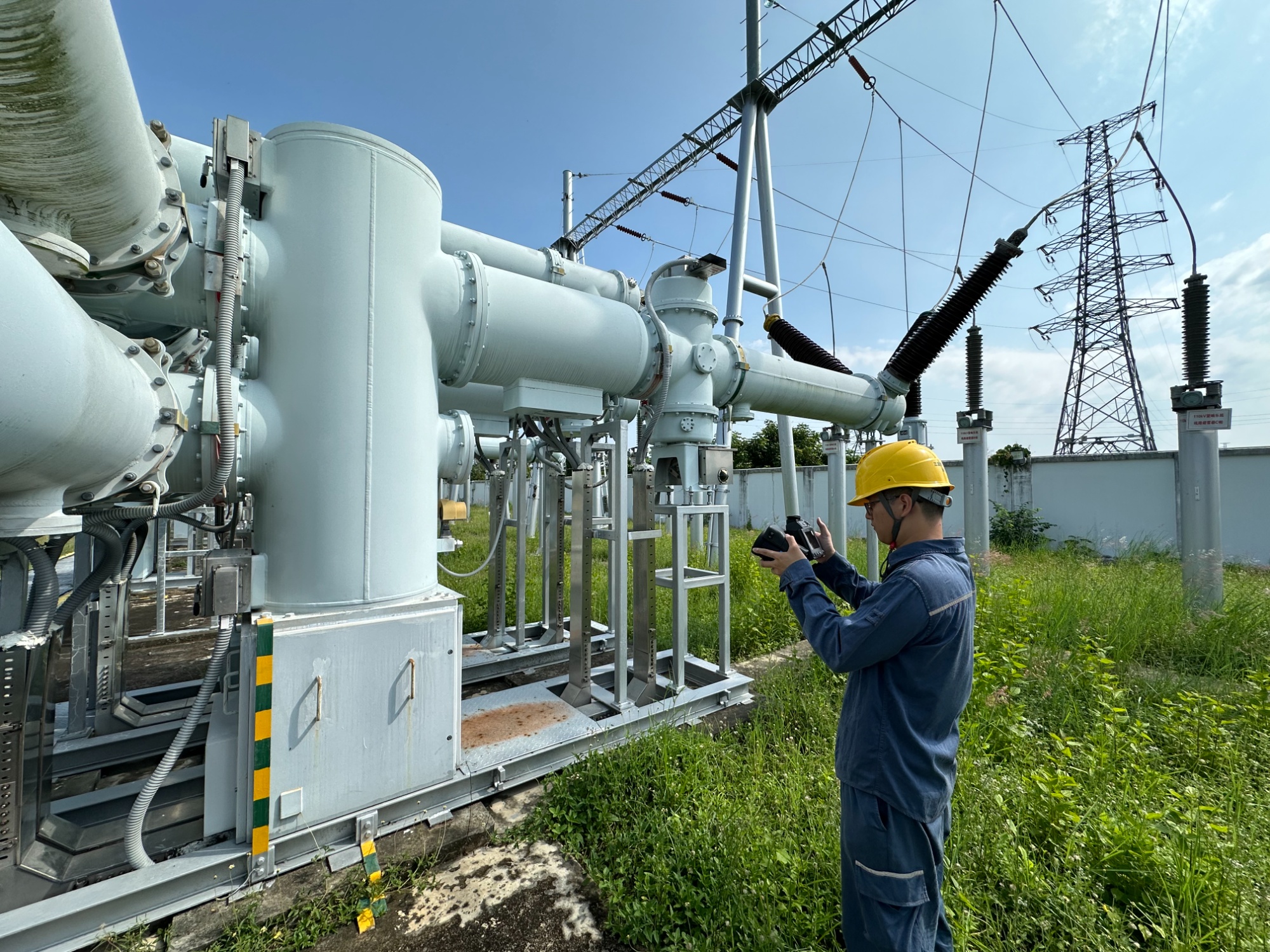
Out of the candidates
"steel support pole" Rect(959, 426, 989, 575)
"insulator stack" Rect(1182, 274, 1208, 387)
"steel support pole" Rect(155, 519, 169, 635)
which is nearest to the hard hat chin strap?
"steel support pole" Rect(155, 519, 169, 635)

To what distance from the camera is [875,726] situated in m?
1.57

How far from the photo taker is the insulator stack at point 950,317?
13.2 feet

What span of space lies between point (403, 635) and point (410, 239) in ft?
5.90

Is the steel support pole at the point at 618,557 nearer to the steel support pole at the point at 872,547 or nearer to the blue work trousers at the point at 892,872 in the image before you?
the blue work trousers at the point at 892,872

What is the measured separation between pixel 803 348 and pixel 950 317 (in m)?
1.19

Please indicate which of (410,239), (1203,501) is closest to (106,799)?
(410,239)

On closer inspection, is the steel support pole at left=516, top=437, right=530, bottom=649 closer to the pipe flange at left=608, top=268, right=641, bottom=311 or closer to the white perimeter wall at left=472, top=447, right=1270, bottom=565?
the pipe flange at left=608, top=268, right=641, bottom=311

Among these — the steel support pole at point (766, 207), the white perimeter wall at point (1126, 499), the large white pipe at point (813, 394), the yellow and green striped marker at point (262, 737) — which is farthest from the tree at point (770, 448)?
the yellow and green striped marker at point (262, 737)

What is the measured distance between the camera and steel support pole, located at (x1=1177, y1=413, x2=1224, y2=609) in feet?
17.1

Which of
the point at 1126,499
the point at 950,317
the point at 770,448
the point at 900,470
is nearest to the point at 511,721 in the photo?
the point at 900,470

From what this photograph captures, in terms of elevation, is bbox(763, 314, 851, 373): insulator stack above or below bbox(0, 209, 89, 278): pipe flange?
above

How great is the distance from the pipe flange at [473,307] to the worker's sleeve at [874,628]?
6.79 feet

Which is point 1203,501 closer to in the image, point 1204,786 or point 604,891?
point 1204,786

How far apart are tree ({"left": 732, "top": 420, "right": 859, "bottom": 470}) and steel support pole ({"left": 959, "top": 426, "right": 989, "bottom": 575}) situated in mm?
12755
